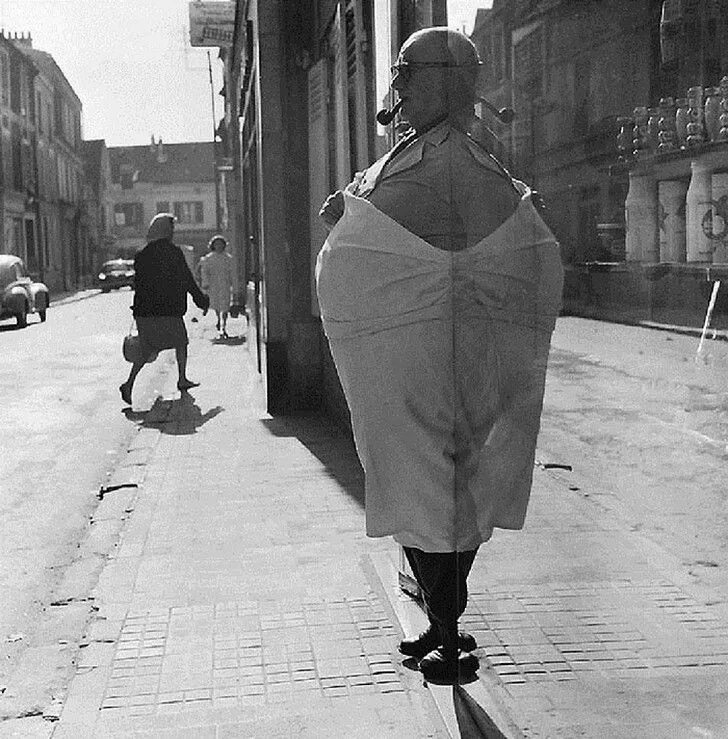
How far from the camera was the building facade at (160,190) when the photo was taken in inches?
2260

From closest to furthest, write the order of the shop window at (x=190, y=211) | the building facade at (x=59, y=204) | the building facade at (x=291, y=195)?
the building facade at (x=291, y=195) < the building facade at (x=59, y=204) < the shop window at (x=190, y=211)

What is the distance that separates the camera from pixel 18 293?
28.4m

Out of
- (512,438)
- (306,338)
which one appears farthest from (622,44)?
(306,338)

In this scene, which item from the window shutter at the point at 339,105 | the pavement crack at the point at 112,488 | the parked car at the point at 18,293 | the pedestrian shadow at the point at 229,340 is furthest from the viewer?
the parked car at the point at 18,293

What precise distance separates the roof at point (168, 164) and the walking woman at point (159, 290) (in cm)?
4416

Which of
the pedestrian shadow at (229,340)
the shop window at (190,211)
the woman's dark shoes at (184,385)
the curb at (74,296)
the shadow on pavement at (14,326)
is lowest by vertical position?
the curb at (74,296)

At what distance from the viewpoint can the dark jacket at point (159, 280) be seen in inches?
483

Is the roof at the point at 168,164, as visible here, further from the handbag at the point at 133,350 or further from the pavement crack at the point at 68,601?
the pavement crack at the point at 68,601

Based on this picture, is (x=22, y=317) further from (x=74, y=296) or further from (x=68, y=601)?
(x=68, y=601)

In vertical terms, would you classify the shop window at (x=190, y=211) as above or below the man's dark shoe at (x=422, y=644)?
above

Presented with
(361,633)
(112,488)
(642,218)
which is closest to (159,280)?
(112,488)

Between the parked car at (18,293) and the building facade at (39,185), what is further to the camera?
the building facade at (39,185)

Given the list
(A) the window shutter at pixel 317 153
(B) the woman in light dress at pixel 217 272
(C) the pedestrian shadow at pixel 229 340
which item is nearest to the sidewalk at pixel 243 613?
(A) the window shutter at pixel 317 153

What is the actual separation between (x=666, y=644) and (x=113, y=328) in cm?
2288
